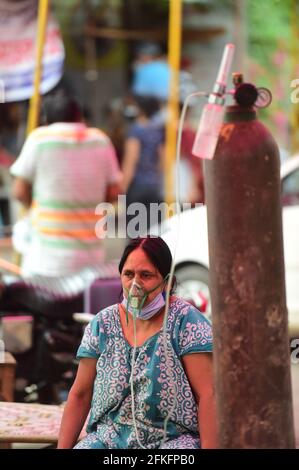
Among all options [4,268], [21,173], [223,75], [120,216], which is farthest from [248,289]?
[120,216]

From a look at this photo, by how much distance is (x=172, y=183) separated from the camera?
1122 cm

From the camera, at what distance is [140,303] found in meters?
4.47

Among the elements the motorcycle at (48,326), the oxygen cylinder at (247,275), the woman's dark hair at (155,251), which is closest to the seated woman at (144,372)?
the woman's dark hair at (155,251)

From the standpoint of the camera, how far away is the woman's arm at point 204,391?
171 inches

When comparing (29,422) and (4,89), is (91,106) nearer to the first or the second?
(4,89)

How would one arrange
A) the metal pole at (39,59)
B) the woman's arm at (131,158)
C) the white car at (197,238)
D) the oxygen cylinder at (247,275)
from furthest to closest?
the woman's arm at (131,158) → the metal pole at (39,59) → the white car at (197,238) → the oxygen cylinder at (247,275)

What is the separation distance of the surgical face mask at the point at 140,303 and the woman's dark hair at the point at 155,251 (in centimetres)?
9

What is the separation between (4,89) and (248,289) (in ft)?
25.4

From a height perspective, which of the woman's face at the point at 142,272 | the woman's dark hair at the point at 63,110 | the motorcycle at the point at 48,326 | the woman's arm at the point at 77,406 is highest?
the woman's dark hair at the point at 63,110

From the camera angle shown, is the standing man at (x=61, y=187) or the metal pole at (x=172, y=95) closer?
the standing man at (x=61, y=187)

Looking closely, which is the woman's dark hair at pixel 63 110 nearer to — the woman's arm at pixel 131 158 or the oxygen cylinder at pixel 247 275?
the oxygen cylinder at pixel 247 275

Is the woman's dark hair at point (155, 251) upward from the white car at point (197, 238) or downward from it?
downward

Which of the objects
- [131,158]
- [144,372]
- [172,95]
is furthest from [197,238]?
[144,372]

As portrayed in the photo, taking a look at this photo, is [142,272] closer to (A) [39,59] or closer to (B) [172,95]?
(A) [39,59]
